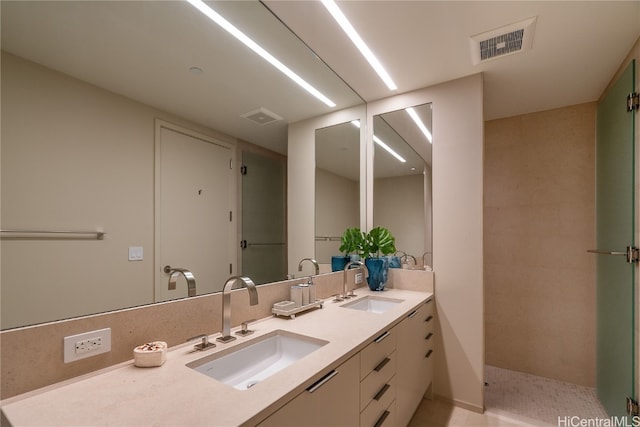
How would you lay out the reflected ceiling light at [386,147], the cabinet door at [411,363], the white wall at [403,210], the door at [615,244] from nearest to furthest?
1. the cabinet door at [411,363]
2. the door at [615,244]
3. the white wall at [403,210]
4. the reflected ceiling light at [386,147]

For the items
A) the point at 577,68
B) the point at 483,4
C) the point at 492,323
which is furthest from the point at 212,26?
the point at 492,323

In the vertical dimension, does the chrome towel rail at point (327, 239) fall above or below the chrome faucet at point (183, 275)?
above

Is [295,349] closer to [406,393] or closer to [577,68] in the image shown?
[406,393]

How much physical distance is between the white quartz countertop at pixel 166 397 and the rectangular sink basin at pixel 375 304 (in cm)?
103

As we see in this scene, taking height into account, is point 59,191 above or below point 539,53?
below

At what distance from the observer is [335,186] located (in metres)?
2.61

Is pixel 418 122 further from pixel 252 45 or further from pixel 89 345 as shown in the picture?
pixel 89 345

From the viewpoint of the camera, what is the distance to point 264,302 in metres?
1.68

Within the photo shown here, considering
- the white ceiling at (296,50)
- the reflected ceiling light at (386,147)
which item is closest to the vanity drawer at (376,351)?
the white ceiling at (296,50)

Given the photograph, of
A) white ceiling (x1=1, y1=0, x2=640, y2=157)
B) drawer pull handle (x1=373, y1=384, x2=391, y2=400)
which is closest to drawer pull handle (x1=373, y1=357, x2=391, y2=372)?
drawer pull handle (x1=373, y1=384, x2=391, y2=400)

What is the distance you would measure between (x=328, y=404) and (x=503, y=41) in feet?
7.60

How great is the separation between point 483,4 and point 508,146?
185 cm

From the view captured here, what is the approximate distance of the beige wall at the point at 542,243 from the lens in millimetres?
2691

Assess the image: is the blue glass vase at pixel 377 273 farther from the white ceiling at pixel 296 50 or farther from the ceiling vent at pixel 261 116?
the ceiling vent at pixel 261 116
